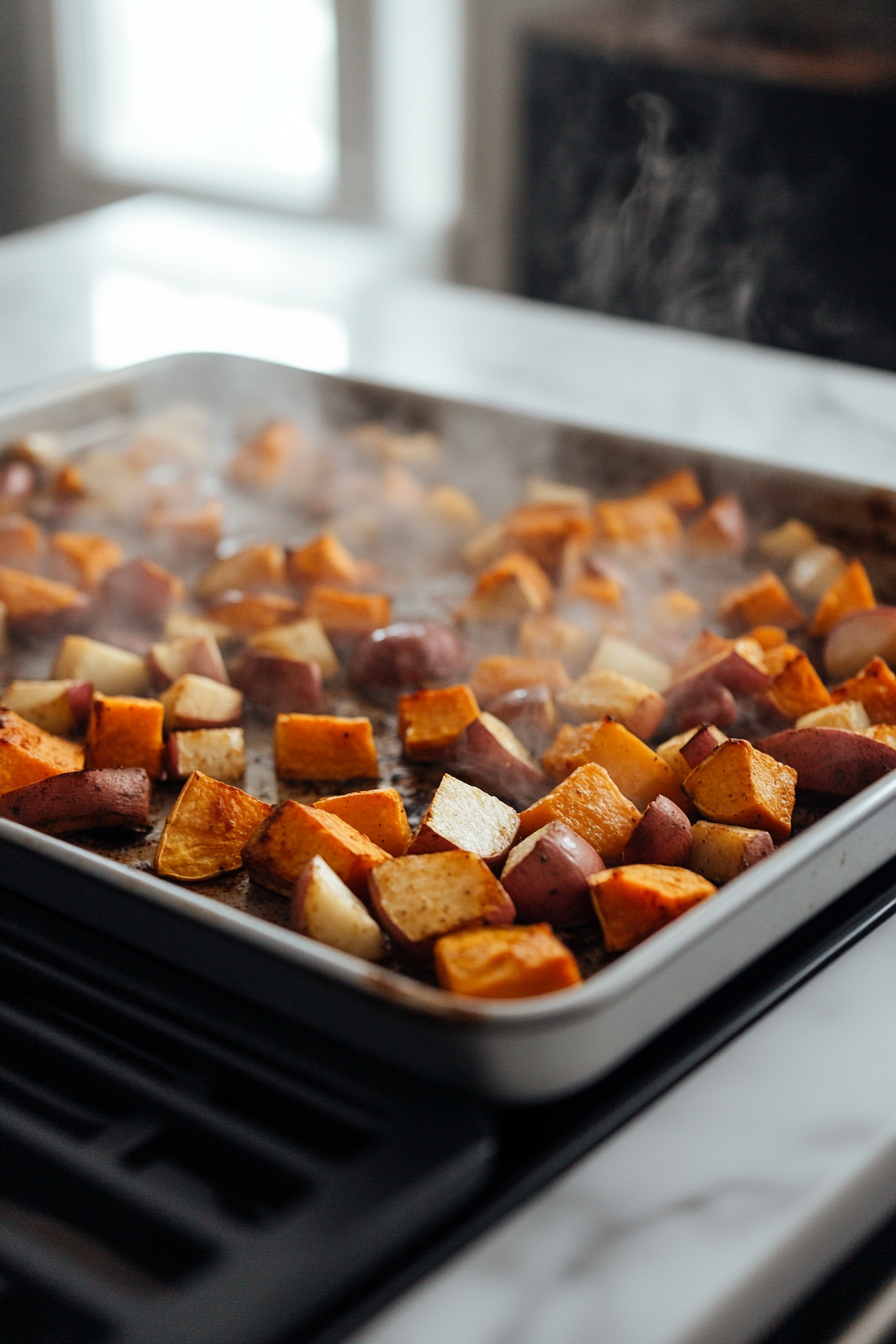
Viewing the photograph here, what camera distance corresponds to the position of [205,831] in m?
1.03

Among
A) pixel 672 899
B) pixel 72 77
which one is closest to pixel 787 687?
pixel 672 899

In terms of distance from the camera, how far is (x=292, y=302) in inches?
99.4

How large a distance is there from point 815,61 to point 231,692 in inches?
128

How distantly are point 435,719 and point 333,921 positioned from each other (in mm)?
343

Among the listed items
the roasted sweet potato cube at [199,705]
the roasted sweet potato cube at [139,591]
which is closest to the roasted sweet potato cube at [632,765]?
the roasted sweet potato cube at [199,705]

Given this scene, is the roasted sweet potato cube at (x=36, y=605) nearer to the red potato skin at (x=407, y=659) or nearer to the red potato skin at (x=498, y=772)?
the red potato skin at (x=407, y=659)

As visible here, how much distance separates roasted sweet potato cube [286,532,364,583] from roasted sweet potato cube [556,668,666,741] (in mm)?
355

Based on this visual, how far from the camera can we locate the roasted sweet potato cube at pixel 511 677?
4.30ft

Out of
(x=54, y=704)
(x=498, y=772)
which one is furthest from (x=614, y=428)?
(x=54, y=704)

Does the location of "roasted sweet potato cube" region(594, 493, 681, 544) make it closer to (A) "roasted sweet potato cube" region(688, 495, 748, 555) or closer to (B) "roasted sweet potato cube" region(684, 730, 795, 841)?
(A) "roasted sweet potato cube" region(688, 495, 748, 555)

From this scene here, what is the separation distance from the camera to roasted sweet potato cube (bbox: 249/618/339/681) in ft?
4.54

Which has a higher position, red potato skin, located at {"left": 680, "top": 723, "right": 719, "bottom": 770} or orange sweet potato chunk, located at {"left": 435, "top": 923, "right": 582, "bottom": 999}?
orange sweet potato chunk, located at {"left": 435, "top": 923, "right": 582, "bottom": 999}

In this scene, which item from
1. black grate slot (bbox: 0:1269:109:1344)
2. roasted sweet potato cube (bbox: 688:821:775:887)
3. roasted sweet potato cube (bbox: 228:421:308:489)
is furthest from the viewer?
roasted sweet potato cube (bbox: 228:421:308:489)

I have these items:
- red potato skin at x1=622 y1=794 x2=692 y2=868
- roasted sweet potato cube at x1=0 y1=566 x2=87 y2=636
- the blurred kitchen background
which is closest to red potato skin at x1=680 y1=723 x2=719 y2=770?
red potato skin at x1=622 y1=794 x2=692 y2=868
